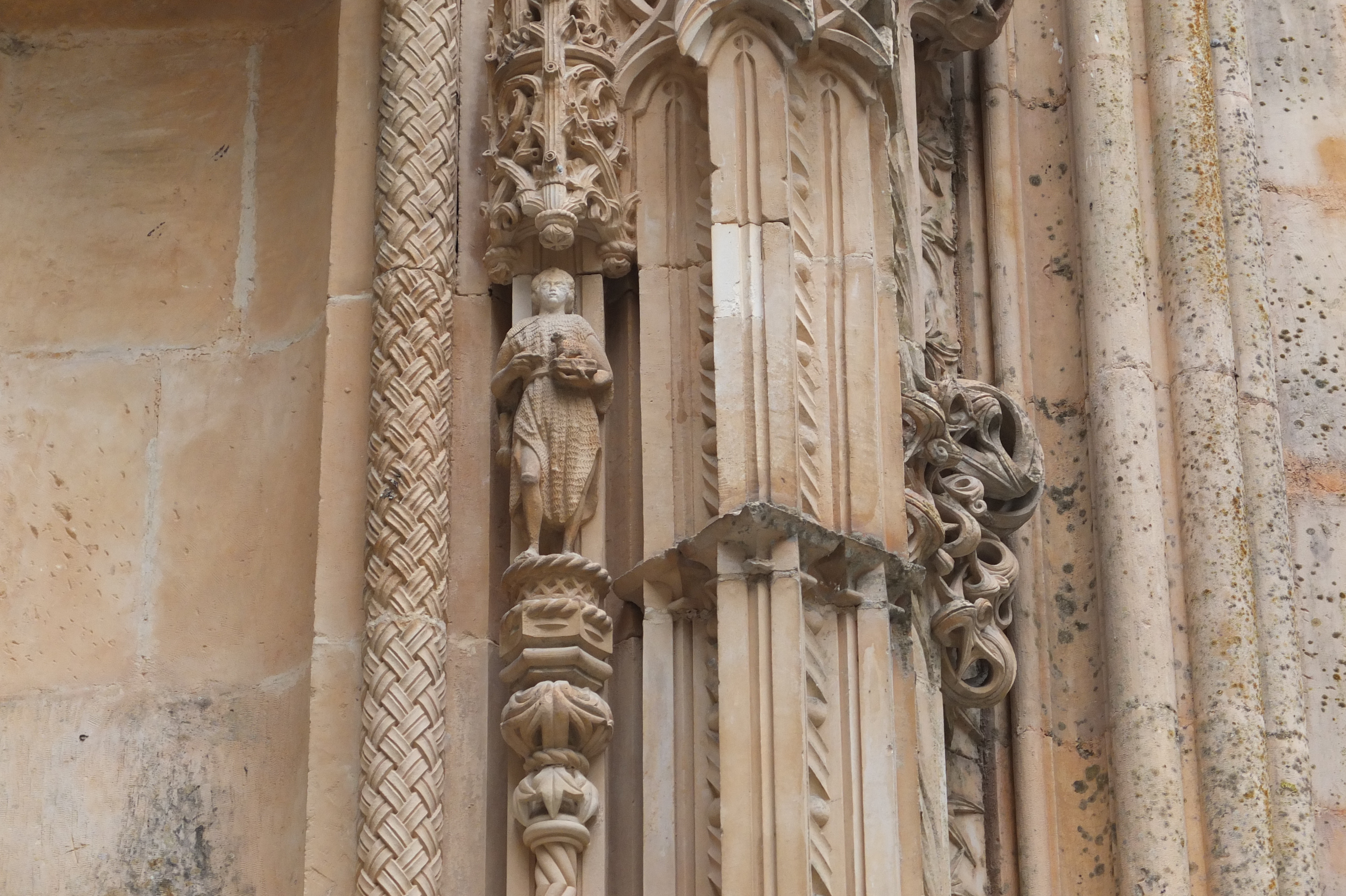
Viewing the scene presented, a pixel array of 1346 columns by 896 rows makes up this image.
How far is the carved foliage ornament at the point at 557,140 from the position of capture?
610 cm

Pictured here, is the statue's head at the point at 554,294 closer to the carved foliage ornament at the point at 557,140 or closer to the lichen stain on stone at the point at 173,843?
the carved foliage ornament at the point at 557,140

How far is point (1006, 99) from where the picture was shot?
7.45m

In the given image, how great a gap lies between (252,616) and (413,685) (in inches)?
25.8

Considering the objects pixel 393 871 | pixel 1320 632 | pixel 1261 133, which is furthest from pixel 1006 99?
pixel 393 871

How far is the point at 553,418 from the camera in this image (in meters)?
5.95

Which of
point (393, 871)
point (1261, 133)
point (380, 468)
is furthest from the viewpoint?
point (1261, 133)

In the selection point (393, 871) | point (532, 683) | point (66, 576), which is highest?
point (66, 576)

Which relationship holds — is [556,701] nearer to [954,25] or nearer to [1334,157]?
[954,25]

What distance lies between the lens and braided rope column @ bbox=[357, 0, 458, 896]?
5695mm

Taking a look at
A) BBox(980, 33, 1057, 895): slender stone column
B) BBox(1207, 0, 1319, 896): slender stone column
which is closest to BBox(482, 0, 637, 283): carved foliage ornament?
BBox(980, 33, 1057, 895): slender stone column

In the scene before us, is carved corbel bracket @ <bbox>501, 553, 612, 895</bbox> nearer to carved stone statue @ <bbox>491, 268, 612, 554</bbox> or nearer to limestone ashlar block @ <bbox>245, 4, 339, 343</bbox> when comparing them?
carved stone statue @ <bbox>491, 268, 612, 554</bbox>

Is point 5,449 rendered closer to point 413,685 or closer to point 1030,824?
point 413,685

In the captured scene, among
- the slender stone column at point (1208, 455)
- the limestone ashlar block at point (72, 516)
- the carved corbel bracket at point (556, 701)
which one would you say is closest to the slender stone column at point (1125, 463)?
the slender stone column at point (1208, 455)

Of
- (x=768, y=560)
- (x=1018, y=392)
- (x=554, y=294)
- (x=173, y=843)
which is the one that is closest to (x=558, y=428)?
(x=554, y=294)
